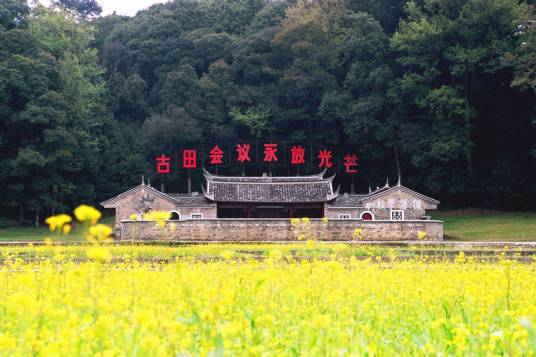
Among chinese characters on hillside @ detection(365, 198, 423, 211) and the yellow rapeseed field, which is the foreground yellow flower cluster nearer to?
the yellow rapeseed field

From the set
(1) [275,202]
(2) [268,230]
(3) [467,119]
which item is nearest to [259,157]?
(1) [275,202]

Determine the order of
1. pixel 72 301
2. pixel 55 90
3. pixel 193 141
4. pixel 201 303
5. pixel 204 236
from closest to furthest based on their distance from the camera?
pixel 72 301 → pixel 201 303 → pixel 204 236 → pixel 55 90 → pixel 193 141

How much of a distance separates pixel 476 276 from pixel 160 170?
95.4 ft

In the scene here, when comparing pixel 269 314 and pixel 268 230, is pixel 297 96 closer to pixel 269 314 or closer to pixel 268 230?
pixel 268 230

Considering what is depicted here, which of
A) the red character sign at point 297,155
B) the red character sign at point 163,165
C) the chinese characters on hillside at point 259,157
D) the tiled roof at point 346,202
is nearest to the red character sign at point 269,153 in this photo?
the chinese characters on hillside at point 259,157

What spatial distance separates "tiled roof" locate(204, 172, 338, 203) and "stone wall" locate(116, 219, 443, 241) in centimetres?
593

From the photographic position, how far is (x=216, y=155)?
118 feet

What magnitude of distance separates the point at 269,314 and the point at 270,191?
82.6ft

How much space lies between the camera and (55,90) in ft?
111

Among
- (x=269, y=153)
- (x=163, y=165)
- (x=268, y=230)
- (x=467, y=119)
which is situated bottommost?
(x=268, y=230)

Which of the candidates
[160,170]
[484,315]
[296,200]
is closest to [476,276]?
[484,315]

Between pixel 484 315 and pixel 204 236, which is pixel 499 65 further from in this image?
pixel 484 315

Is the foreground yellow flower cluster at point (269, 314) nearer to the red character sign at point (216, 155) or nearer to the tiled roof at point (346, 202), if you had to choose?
the tiled roof at point (346, 202)

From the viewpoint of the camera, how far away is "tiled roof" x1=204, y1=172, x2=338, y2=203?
29.1m
